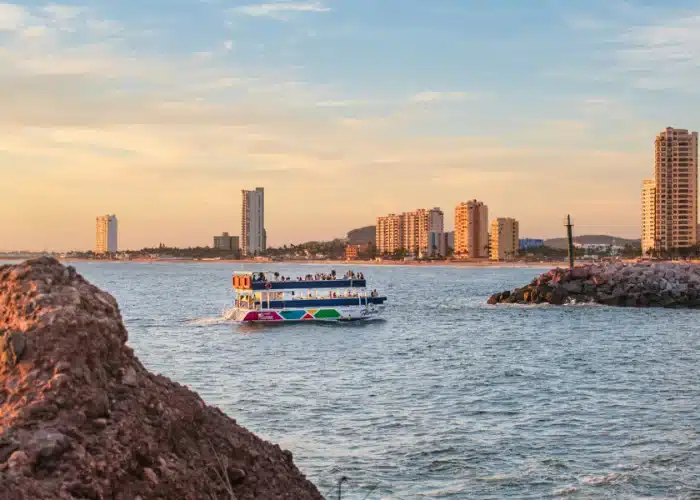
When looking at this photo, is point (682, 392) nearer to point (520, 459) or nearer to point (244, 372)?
point (520, 459)

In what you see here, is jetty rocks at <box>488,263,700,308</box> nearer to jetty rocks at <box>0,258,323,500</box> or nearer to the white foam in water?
the white foam in water

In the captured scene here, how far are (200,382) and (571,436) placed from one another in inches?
553

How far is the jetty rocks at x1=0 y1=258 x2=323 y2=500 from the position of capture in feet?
21.7

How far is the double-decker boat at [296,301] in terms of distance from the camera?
58438mm

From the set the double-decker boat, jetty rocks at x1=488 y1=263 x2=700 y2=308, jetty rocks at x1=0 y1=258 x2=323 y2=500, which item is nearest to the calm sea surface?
the double-decker boat

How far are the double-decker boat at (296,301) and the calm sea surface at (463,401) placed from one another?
10.4ft

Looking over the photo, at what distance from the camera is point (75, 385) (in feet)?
23.2

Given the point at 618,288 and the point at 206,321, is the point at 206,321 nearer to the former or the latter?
the point at 206,321

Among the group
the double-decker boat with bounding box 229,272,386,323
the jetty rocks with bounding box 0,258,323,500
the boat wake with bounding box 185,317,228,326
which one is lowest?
the boat wake with bounding box 185,317,228,326

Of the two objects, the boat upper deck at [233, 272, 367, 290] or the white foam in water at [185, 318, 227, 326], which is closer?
the boat upper deck at [233, 272, 367, 290]

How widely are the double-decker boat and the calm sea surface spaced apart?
10.4 ft

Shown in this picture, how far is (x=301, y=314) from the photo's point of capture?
5909cm

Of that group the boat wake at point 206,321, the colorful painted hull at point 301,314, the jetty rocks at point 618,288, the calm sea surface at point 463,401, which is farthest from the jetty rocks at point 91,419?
the jetty rocks at point 618,288

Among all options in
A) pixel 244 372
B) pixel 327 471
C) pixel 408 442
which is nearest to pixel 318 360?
pixel 244 372
